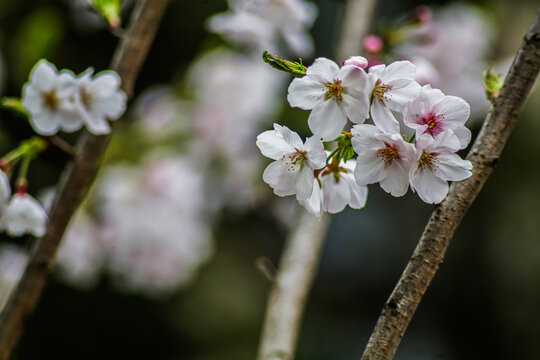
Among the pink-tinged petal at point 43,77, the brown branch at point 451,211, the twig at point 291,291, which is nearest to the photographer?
the brown branch at point 451,211

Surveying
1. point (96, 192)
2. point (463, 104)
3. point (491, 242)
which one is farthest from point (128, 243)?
point (491, 242)

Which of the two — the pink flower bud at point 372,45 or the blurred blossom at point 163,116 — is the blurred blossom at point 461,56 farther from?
the blurred blossom at point 163,116

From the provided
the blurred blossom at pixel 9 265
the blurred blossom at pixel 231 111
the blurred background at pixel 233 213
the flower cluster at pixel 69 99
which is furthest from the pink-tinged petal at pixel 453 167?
the blurred blossom at pixel 231 111

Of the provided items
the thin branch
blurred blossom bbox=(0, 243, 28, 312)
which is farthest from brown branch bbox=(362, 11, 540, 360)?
blurred blossom bbox=(0, 243, 28, 312)

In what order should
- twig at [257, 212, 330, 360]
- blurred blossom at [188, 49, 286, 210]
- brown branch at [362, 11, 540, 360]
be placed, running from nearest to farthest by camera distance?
1. brown branch at [362, 11, 540, 360]
2. twig at [257, 212, 330, 360]
3. blurred blossom at [188, 49, 286, 210]

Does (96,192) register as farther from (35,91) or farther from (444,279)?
(444,279)

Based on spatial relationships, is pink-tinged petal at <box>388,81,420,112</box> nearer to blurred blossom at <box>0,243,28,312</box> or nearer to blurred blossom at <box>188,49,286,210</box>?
blurred blossom at <box>0,243,28,312</box>
